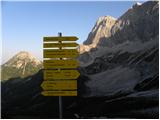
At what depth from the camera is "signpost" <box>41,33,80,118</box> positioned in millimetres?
8172

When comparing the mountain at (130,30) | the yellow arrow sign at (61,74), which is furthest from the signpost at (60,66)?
the mountain at (130,30)

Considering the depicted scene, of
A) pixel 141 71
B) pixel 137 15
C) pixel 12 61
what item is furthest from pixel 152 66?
pixel 12 61

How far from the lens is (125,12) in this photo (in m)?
8.20

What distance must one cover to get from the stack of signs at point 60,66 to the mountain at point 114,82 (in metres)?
0.16

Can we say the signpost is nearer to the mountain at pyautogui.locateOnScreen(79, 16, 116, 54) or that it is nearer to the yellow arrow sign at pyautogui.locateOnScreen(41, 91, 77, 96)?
the yellow arrow sign at pyautogui.locateOnScreen(41, 91, 77, 96)

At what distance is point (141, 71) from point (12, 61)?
2.11 metres

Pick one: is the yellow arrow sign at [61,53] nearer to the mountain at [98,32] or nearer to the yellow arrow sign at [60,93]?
the mountain at [98,32]

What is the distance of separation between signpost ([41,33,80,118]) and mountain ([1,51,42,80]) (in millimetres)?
329

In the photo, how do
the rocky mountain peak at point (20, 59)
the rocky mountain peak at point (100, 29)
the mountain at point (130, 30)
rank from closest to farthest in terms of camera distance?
the mountain at point (130, 30) → the rocky mountain peak at point (100, 29) → the rocky mountain peak at point (20, 59)

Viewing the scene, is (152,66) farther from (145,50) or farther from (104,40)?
(104,40)

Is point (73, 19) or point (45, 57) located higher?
point (73, 19)

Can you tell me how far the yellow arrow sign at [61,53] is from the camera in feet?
26.8

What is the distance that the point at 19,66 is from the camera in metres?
8.55

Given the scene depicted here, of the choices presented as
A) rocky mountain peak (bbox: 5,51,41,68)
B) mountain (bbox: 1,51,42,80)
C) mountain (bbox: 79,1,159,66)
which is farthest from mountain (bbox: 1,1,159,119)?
rocky mountain peak (bbox: 5,51,41,68)
